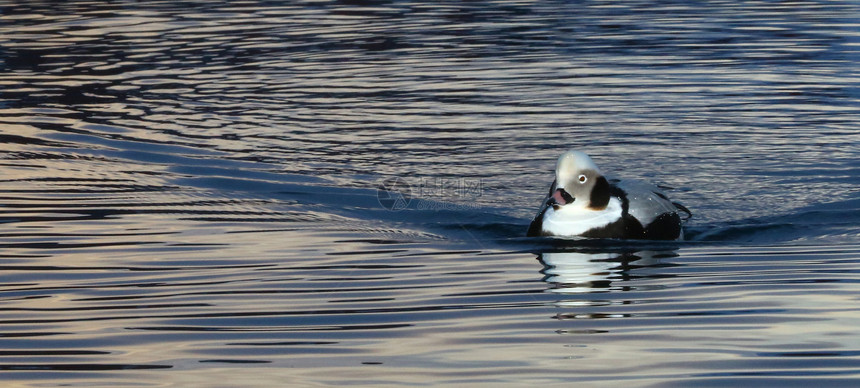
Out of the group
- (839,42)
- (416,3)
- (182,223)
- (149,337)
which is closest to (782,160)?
(182,223)

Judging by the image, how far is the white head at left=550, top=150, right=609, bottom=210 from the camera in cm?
1039

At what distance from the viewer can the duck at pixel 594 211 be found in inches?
410

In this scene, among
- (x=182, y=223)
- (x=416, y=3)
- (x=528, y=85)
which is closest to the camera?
(x=182, y=223)

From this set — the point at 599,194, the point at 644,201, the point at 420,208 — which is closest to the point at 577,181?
the point at 599,194

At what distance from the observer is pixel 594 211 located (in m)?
10.5

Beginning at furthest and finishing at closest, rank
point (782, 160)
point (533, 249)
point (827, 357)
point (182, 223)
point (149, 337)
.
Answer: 1. point (782, 160)
2. point (182, 223)
3. point (533, 249)
4. point (149, 337)
5. point (827, 357)

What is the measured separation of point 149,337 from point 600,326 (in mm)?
2393

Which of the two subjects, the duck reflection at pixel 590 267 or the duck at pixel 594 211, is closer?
the duck reflection at pixel 590 267

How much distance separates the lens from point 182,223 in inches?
439

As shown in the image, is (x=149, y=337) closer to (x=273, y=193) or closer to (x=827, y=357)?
(x=827, y=357)

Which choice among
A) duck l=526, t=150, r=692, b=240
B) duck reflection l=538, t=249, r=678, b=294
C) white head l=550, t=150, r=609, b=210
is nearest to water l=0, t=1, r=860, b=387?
duck reflection l=538, t=249, r=678, b=294

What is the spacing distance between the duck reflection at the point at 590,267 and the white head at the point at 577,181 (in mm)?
466

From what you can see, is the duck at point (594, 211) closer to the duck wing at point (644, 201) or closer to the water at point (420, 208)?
the duck wing at point (644, 201)

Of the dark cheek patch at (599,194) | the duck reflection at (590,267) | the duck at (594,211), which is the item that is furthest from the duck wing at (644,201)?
the duck reflection at (590,267)
